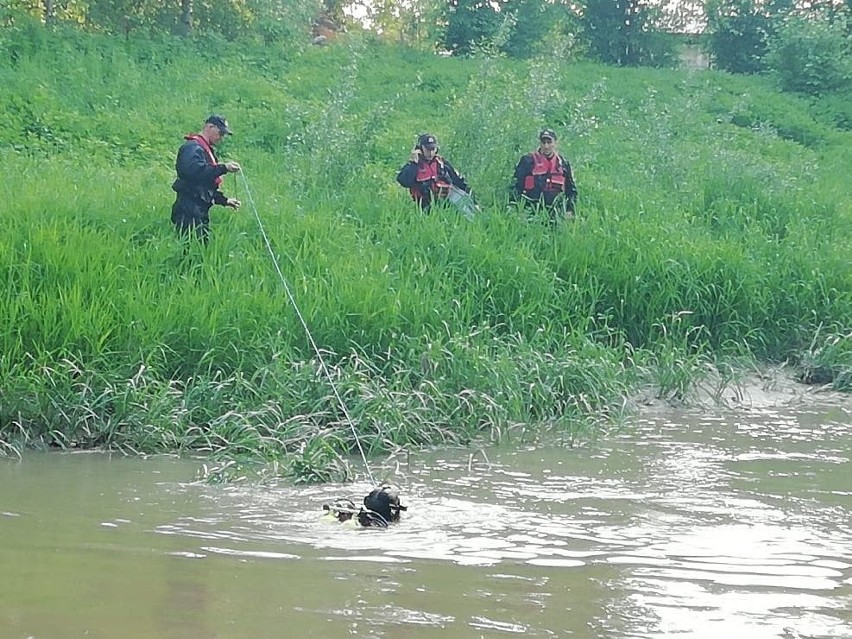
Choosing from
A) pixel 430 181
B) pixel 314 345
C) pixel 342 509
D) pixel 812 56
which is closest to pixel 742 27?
pixel 812 56

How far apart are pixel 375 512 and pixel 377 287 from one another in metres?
3.43

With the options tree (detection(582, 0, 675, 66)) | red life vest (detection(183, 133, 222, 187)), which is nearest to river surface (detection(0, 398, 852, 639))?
red life vest (detection(183, 133, 222, 187))

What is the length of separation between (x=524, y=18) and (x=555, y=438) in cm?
2184

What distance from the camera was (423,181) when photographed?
10930 mm

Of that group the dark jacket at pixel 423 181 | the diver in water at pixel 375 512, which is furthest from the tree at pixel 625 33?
the diver in water at pixel 375 512

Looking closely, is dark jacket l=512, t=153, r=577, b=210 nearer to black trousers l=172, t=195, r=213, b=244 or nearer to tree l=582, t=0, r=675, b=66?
black trousers l=172, t=195, r=213, b=244

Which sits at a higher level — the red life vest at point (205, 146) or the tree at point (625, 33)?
the tree at point (625, 33)

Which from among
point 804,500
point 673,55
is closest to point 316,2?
point 673,55

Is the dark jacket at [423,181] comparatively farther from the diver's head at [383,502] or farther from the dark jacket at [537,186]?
the diver's head at [383,502]

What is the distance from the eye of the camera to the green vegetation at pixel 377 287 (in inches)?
281

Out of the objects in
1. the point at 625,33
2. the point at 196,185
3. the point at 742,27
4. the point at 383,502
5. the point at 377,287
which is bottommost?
the point at 383,502

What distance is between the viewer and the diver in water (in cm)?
525

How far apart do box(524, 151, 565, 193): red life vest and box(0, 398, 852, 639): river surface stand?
4394 mm

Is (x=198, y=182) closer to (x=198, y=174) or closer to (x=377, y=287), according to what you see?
(x=198, y=174)
